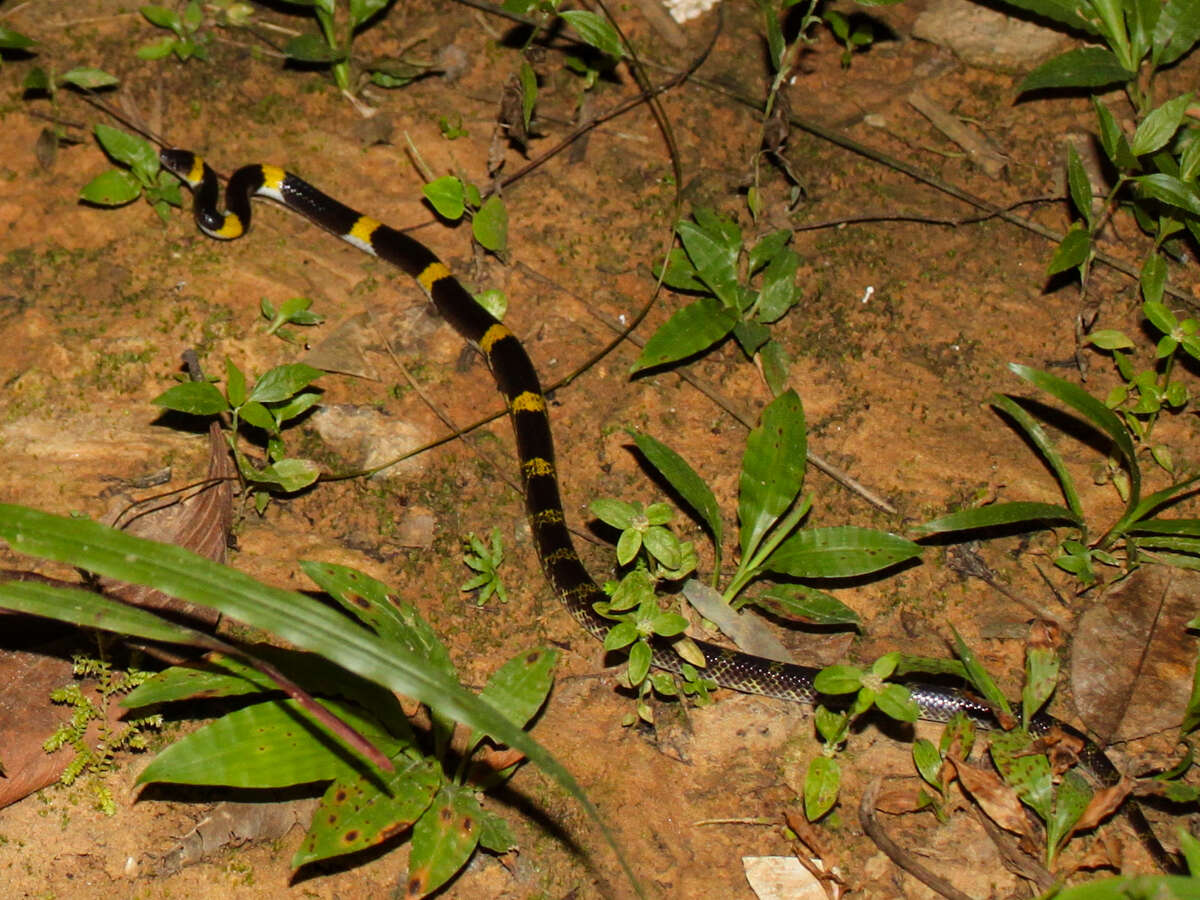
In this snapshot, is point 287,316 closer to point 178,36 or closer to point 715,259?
point 715,259

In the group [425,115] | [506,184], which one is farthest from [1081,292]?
[425,115]

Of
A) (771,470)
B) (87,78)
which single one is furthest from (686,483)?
(87,78)

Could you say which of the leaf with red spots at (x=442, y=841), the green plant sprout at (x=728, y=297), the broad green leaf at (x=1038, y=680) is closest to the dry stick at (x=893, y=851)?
the broad green leaf at (x=1038, y=680)

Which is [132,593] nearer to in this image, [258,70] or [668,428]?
[668,428]

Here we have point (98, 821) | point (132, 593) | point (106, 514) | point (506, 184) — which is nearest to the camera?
point (98, 821)

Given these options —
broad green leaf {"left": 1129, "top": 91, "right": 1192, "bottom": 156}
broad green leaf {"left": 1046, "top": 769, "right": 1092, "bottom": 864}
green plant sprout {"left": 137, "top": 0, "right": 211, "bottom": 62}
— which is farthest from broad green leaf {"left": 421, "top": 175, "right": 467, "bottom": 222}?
broad green leaf {"left": 1046, "top": 769, "right": 1092, "bottom": 864}

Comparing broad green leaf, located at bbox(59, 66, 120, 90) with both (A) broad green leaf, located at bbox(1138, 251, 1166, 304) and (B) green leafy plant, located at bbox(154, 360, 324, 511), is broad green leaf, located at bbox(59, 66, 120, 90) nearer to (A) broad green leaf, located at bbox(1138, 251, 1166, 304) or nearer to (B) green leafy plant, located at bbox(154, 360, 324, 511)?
(B) green leafy plant, located at bbox(154, 360, 324, 511)

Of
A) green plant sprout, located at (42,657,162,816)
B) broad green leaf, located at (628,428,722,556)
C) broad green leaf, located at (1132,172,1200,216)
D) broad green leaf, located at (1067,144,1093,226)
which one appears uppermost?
broad green leaf, located at (1132,172,1200,216)
